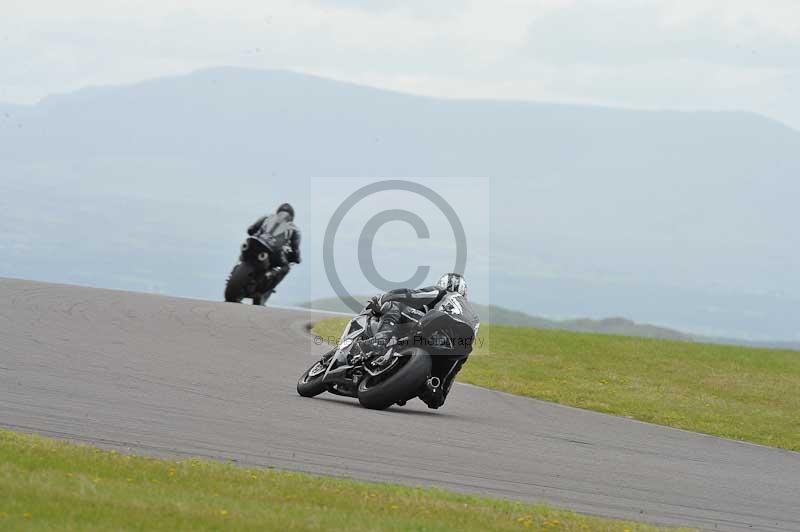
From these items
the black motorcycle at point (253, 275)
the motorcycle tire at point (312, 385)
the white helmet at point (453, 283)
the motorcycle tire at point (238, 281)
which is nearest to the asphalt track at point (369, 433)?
the motorcycle tire at point (312, 385)

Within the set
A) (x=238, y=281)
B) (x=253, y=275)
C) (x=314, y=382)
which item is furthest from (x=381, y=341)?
(x=238, y=281)

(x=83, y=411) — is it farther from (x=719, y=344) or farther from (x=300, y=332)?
(x=719, y=344)

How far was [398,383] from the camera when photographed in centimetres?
1366

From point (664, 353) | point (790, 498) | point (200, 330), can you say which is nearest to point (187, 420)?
point (790, 498)

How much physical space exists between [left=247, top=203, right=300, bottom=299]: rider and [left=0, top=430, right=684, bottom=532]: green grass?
59.0 ft

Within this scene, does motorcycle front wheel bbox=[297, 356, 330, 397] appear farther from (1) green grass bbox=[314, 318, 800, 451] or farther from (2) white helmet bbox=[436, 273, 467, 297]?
(1) green grass bbox=[314, 318, 800, 451]

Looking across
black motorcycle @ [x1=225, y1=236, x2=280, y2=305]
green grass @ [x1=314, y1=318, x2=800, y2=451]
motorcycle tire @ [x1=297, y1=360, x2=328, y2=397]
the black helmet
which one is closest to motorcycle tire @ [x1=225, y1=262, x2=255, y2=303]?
black motorcycle @ [x1=225, y1=236, x2=280, y2=305]

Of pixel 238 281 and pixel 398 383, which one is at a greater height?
pixel 238 281

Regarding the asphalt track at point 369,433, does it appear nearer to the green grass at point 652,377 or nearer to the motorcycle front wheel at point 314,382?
the motorcycle front wheel at point 314,382

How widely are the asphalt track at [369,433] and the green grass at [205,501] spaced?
75cm

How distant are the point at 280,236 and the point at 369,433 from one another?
51.8 feet

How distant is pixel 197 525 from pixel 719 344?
23.5 m

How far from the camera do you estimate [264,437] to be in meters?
11.2

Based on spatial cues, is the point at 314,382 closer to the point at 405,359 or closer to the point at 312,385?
the point at 312,385
